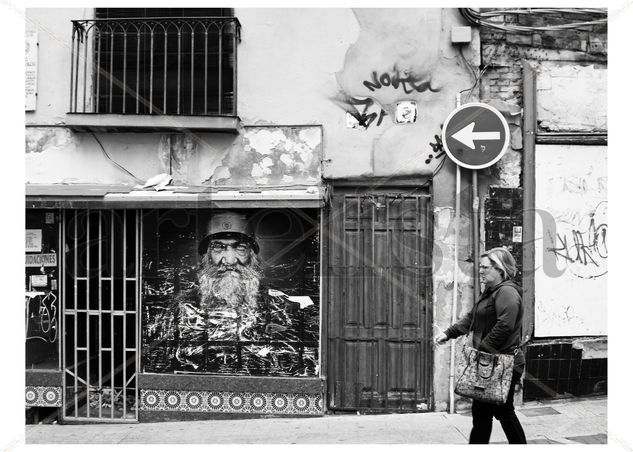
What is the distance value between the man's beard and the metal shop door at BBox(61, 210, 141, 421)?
2.29ft

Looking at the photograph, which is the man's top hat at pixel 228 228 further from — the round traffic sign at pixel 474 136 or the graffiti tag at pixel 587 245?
the graffiti tag at pixel 587 245

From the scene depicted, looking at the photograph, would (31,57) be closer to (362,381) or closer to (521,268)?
(362,381)

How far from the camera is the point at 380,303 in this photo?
6.59 metres

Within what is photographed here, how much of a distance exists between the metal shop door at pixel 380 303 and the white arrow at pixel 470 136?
0.67m

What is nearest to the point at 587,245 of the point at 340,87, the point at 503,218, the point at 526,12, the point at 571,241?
the point at 571,241

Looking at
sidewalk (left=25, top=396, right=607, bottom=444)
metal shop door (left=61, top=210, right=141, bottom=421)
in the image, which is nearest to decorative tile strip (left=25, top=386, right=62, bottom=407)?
metal shop door (left=61, top=210, right=141, bottom=421)

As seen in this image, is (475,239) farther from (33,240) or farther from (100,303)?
(33,240)

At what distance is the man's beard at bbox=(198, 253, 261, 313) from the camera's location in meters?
6.52

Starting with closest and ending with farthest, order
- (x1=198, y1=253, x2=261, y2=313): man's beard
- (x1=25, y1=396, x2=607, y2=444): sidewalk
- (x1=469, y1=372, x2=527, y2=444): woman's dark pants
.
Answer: (x1=469, y1=372, x2=527, y2=444): woman's dark pants < (x1=25, y1=396, x2=607, y2=444): sidewalk < (x1=198, y1=253, x2=261, y2=313): man's beard

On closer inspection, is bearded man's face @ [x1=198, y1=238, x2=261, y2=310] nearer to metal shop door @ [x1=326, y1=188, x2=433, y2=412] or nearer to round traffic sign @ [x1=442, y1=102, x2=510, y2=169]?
metal shop door @ [x1=326, y1=188, x2=433, y2=412]

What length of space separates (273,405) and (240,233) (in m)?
1.78

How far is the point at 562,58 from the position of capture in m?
6.66

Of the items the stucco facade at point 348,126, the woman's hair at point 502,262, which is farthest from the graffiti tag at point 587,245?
the woman's hair at point 502,262

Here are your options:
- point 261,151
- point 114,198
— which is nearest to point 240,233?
point 261,151
